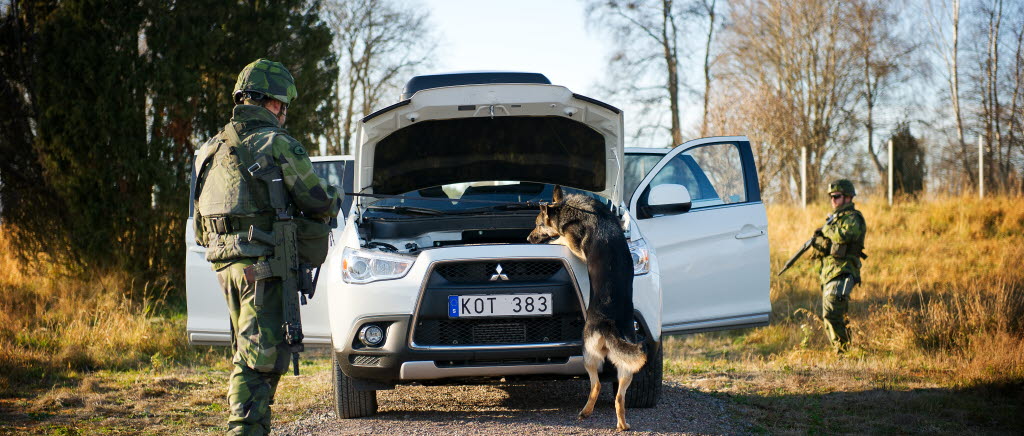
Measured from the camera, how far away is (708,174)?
6996 mm

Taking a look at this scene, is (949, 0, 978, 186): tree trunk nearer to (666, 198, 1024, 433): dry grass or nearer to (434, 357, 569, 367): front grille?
(666, 198, 1024, 433): dry grass

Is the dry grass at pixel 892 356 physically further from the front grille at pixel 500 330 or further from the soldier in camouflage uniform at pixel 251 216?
the soldier in camouflage uniform at pixel 251 216

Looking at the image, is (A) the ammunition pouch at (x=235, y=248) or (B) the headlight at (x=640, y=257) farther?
(B) the headlight at (x=640, y=257)

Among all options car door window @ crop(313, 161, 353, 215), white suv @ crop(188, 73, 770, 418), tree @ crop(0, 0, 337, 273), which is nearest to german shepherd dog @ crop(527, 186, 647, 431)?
white suv @ crop(188, 73, 770, 418)

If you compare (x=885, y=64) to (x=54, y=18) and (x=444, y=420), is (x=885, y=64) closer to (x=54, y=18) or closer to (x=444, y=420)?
(x=54, y=18)

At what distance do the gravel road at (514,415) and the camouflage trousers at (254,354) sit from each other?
0.73 m

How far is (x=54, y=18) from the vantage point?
35.9ft

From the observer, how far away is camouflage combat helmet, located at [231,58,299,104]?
14.6ft

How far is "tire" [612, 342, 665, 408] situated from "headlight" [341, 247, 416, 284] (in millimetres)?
1612

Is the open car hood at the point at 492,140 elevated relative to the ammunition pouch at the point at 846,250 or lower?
elevated

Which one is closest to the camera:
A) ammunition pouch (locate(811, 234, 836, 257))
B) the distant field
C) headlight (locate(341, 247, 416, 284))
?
headlight (locate(341, 247, 416, 284))

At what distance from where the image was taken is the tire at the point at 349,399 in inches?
203

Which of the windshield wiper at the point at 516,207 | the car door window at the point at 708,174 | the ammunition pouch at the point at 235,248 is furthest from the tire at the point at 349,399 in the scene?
the car door window at the point at 708,174

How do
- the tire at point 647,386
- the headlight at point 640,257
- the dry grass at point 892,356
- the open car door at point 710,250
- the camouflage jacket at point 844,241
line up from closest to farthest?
the headlight at point 640,257 → the tire at point 647,386 → the dry grass at point 892,356 → the open car door at point 710,250 → the camouflage jacket at point 844,241
